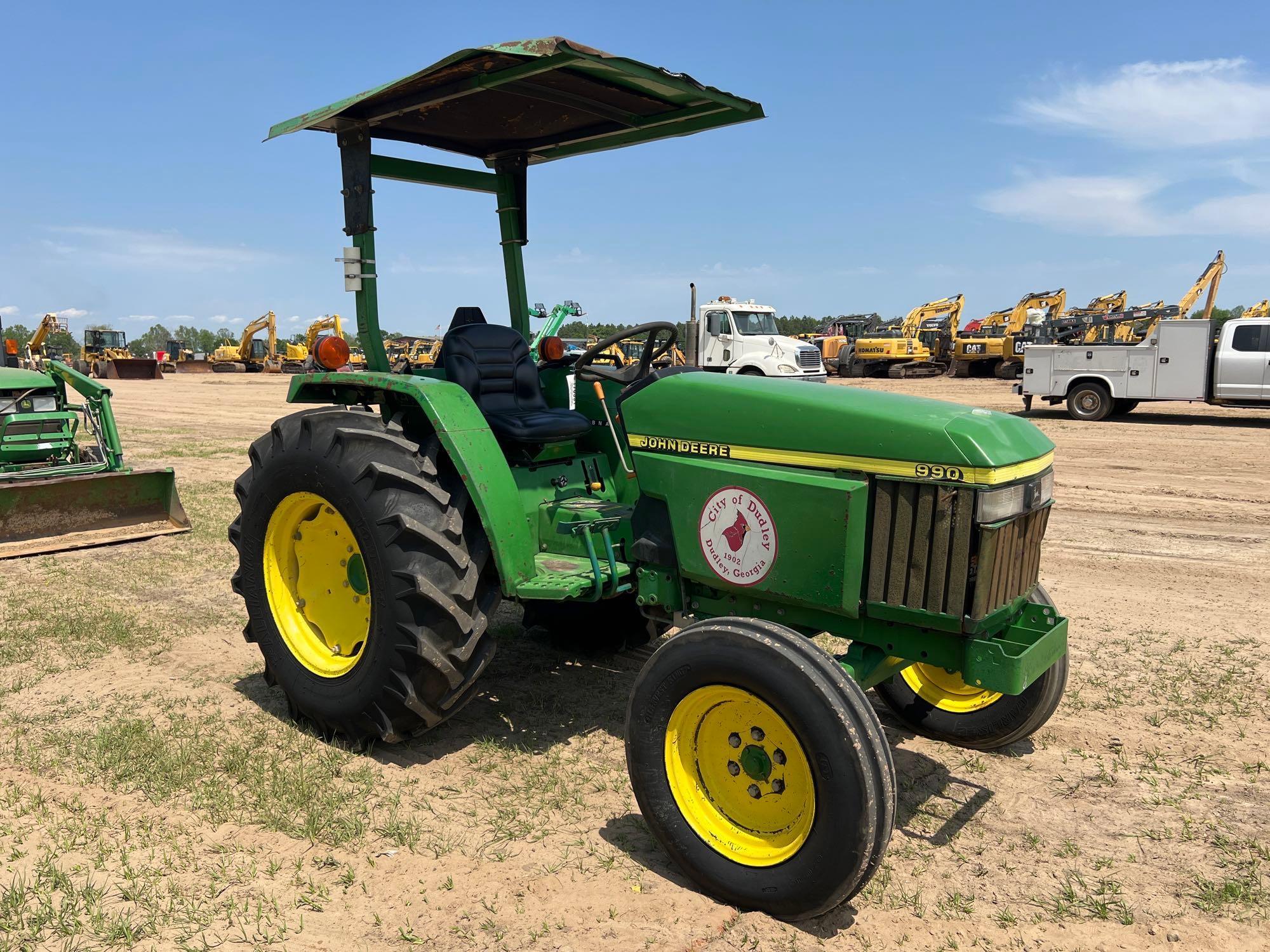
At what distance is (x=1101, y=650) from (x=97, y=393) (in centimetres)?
802

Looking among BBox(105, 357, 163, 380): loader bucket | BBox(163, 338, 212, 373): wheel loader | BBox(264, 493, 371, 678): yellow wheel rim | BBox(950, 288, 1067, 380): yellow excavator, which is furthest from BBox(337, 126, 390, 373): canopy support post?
BBox(163, 338, 212, 373): wheel loader

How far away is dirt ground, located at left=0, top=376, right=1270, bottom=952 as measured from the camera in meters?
2.62

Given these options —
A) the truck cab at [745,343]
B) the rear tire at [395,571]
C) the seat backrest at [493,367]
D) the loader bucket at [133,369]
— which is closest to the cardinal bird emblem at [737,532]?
the rear tire at [395,571]

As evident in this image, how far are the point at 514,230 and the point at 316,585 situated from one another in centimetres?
208

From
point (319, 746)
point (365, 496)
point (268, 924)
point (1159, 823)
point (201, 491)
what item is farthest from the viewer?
point (201, 491)

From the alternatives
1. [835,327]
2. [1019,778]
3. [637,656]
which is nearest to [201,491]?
[637,656]

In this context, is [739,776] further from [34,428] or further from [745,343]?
[745,343]

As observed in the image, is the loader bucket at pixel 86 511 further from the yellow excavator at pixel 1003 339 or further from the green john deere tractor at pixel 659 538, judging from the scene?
the yellow excavator at pixel 1003 339

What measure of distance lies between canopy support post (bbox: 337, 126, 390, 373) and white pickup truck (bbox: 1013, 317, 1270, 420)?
1505cm

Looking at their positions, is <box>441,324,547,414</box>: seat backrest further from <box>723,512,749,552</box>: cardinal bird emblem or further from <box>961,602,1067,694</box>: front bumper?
<box>961,602,1067,694</box>: front bumper

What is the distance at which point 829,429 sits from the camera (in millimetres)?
2914

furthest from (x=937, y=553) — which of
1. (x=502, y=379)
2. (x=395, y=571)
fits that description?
(x=502, y=379)

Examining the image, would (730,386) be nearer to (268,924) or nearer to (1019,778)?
(1019,778)

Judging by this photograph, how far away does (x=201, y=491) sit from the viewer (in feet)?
31.8
